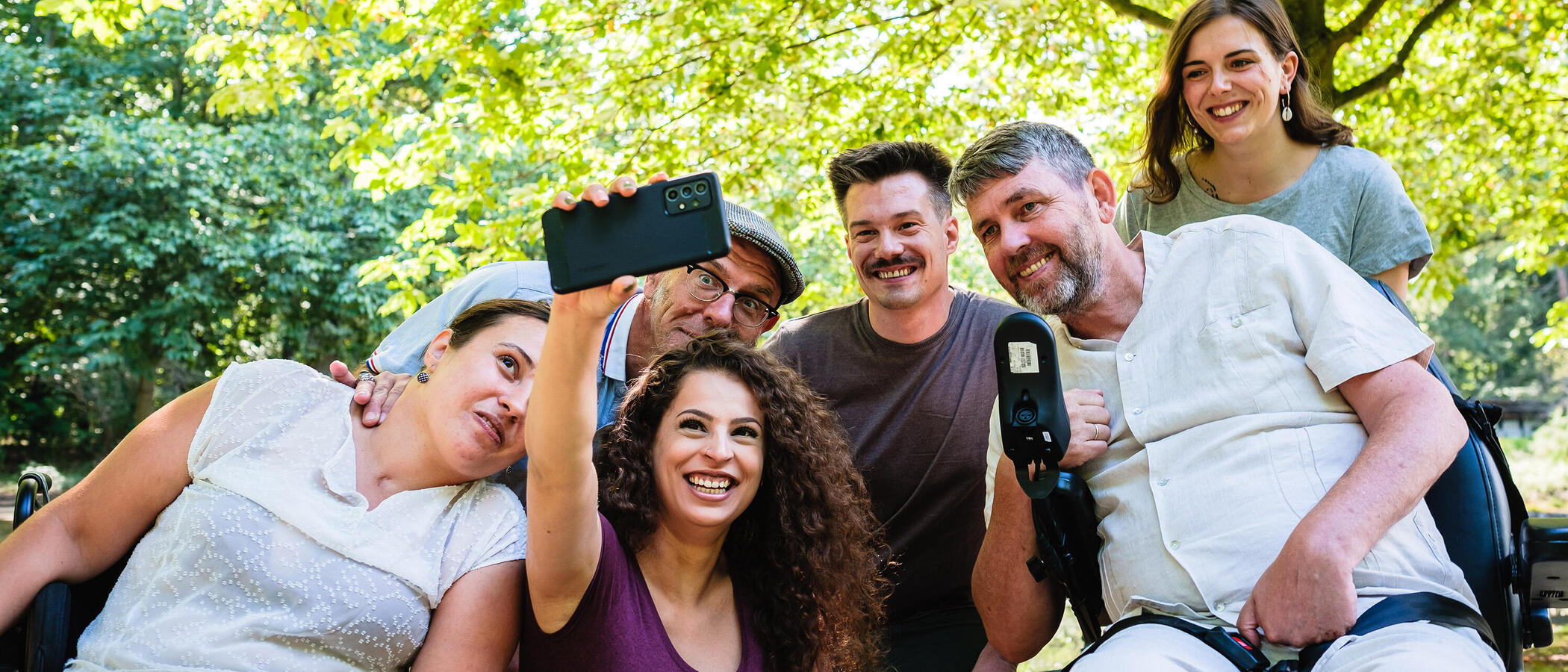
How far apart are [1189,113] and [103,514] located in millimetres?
3086

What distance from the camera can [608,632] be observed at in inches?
84.0

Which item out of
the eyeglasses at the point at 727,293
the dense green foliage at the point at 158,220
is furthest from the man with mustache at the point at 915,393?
the dense green foliage at the point at 158,220

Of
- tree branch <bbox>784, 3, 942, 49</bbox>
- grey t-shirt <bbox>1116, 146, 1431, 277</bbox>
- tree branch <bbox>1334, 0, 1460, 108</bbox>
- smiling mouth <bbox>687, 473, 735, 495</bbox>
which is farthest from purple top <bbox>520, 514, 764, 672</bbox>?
tree branch <bbox>1334, 0, 1460, 108</bbox>

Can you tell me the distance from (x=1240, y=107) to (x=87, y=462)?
65.5ft

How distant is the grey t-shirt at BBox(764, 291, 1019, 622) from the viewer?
11.1 feet

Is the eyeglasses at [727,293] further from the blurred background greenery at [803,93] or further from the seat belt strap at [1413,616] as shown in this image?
the seat belt strap at [1413,616]

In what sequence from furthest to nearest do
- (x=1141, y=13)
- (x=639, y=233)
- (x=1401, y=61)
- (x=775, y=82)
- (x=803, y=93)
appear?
1. (x=803, y=93)
2. (x=775, y=82)
3. (x=1401, y=61)
4. (x=1141, y=13)
5. (x=639, y=233)

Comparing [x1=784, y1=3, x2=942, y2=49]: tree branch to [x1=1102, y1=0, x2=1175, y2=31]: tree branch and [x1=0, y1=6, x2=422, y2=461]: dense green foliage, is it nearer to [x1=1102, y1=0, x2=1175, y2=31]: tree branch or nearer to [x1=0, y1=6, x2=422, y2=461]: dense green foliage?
[x1=1102, y1=0, x2=1175, y2=31]: tree branch

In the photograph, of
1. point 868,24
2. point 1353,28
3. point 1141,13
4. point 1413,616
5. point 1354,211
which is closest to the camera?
point 1413,616

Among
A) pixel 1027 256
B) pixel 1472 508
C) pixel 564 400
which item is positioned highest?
pixel 1027 256

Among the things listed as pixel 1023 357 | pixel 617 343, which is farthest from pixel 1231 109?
pixel 617 343

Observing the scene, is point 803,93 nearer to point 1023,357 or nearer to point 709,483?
point 709,483

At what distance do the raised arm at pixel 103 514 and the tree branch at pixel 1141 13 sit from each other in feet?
16.3

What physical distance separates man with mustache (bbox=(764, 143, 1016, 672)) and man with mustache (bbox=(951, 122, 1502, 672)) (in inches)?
29.4
